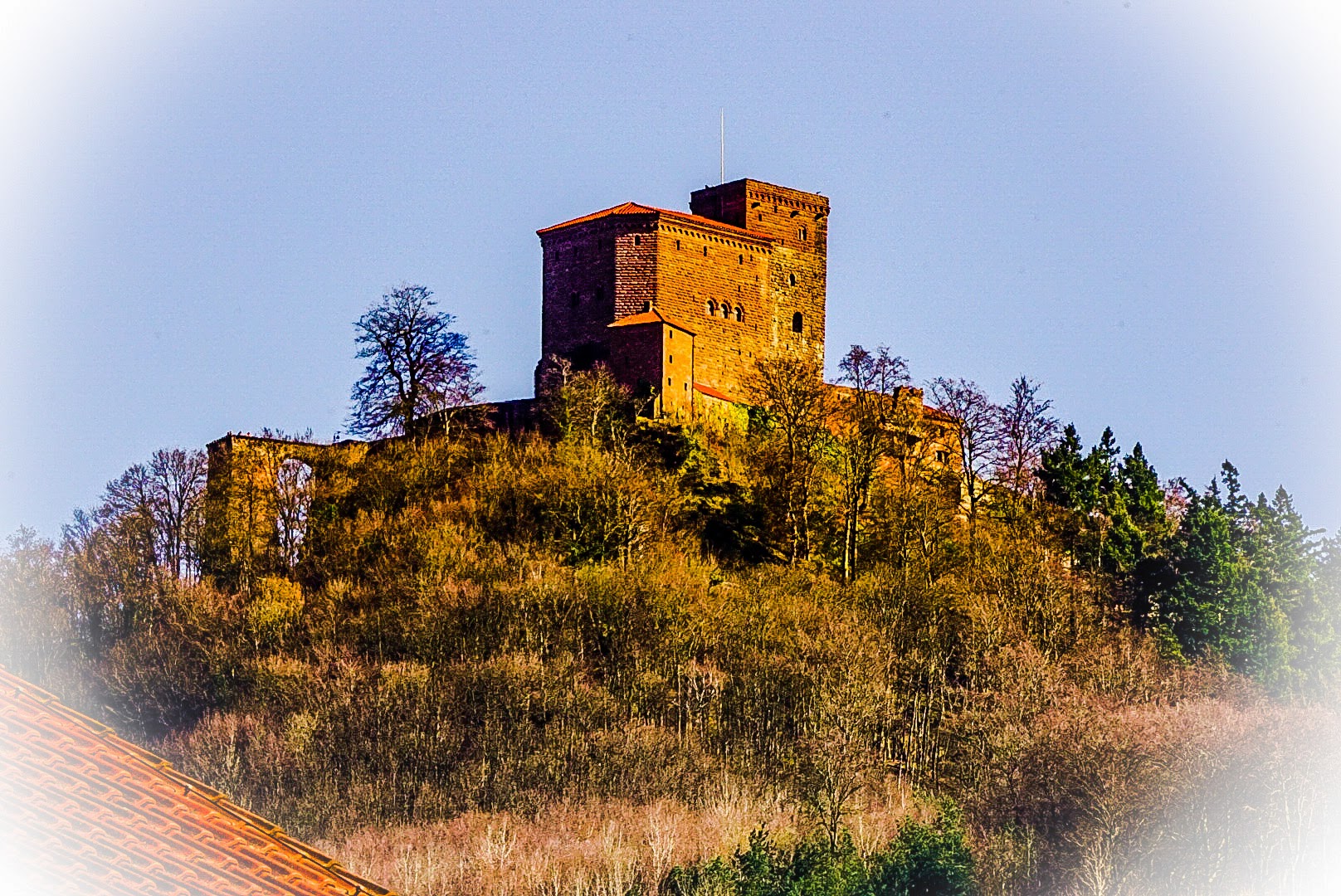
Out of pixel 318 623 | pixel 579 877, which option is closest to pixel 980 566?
pixel 318 623

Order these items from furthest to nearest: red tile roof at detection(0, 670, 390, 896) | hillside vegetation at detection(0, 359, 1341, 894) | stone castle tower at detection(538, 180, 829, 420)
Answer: stone castle tower at detection(538, 180, 829, 420), hillside vegetation at detection(0, 359, 1341, 894), red tile roof at detection(0, 670, 390, 896)

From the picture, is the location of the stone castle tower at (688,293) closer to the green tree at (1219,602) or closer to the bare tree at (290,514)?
the bare tree at (290,514)

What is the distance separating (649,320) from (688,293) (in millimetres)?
3310

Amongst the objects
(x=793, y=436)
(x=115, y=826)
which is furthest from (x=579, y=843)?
(x=115, y=826)

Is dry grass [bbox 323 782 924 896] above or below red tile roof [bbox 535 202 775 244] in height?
below

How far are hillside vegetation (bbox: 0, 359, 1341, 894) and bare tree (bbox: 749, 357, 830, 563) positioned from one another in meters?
0.12

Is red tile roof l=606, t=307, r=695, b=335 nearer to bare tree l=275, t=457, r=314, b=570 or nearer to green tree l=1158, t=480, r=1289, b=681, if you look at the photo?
bare tree l=275, t=457, r=314, b=570

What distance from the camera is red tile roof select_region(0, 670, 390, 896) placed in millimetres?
5969

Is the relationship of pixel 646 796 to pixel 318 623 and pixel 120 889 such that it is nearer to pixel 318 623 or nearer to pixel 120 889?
pixel 318 623

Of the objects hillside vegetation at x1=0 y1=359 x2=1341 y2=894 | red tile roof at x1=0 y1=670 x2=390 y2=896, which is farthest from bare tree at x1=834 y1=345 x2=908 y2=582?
red tile roof at x1=0 y1=670 x2=390 y2=896

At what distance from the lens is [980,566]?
160 ft

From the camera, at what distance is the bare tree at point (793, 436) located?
164 ft

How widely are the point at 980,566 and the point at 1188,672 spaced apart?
23.3 feet

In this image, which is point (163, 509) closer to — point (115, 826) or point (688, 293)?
point (688, 293)
